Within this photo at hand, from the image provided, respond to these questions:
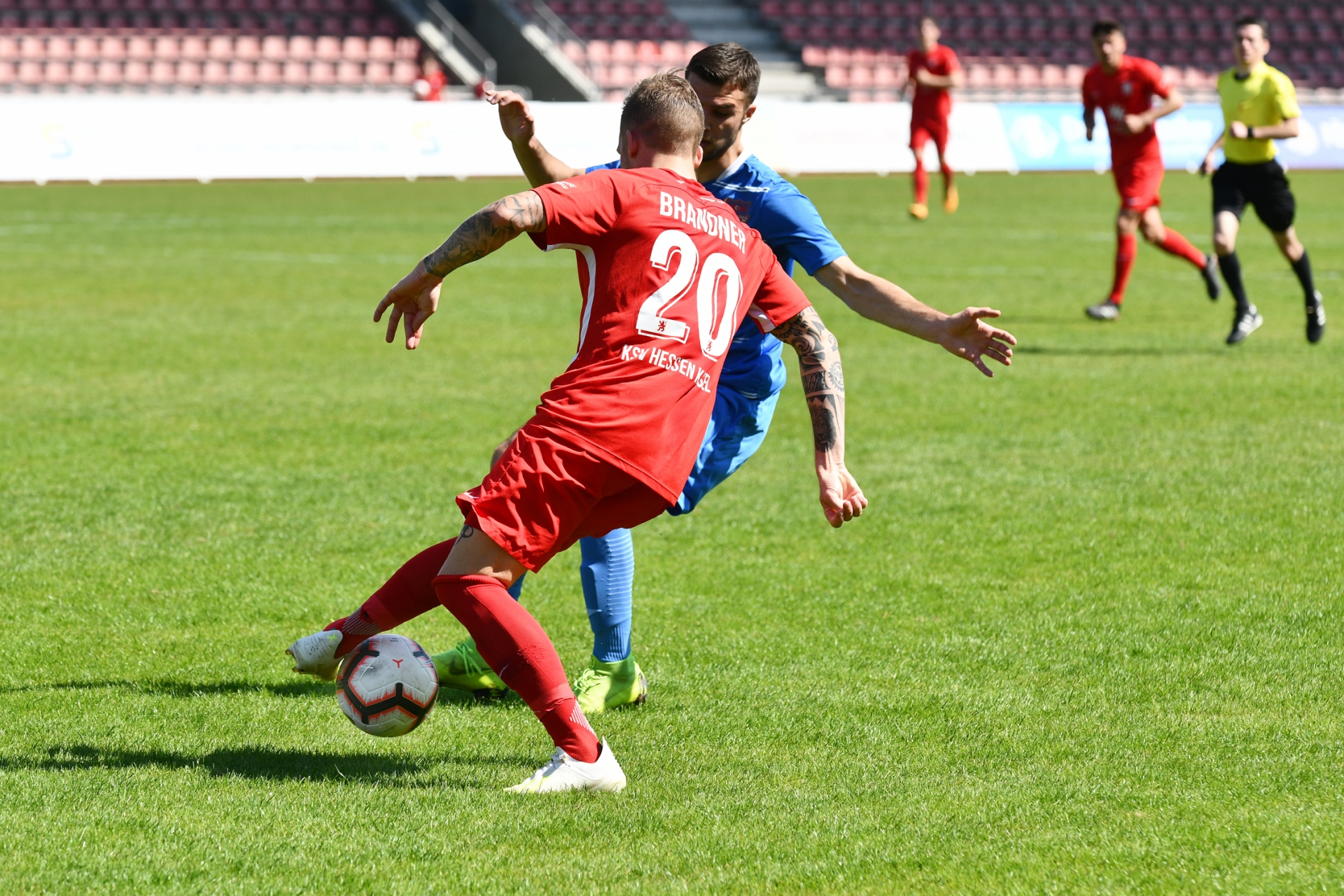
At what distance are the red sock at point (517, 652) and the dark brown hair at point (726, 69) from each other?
1538 mm

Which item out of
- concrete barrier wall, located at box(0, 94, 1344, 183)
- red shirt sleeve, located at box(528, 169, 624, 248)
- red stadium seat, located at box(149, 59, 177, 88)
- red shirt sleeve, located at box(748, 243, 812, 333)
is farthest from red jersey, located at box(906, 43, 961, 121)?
red shirt sleeve, located at box(528, 169, 624, 248)

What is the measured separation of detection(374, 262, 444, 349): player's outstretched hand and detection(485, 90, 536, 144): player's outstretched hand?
73 cm

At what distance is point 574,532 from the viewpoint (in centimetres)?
377

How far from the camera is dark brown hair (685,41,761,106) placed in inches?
170

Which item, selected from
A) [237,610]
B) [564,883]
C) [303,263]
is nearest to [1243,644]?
[564,883]

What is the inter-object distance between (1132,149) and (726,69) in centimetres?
916

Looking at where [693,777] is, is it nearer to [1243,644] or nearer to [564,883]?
[564,883]

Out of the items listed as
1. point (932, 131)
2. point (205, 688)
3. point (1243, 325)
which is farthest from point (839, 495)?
point (932, 131)

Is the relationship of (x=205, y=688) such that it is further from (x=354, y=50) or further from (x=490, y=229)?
(x=354, y=50)

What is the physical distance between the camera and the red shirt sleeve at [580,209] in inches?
142

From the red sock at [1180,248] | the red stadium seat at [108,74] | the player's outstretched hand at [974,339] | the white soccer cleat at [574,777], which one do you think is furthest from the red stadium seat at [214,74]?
the white soccer cleat at [574,777]

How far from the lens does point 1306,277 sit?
11.5 meters

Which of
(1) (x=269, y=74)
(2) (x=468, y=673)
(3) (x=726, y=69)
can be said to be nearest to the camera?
(3) (x=726, y=69)

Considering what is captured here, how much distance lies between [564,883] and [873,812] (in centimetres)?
79
